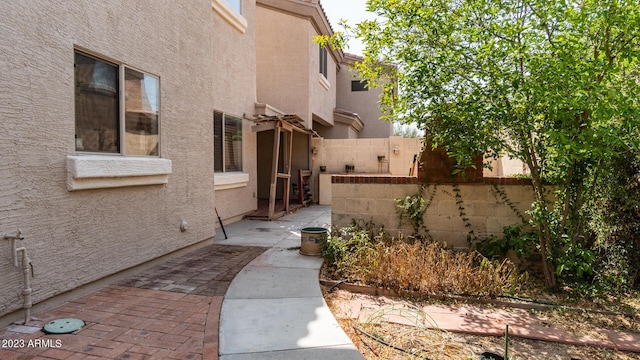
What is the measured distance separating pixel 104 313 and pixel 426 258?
402cm

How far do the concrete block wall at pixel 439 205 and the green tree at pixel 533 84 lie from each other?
0.52 meters

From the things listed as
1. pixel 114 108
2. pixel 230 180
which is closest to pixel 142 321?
pixel 114 108

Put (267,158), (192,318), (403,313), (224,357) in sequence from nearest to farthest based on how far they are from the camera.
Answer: (224,357)
(192,318)
(403,313)
(267,158)

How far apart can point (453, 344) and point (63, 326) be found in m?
3.68

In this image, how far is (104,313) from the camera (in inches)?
146

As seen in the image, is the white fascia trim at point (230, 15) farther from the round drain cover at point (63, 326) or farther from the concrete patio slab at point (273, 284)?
the round drain cover at point (63, 326)

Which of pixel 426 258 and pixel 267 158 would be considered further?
pixel 267 158

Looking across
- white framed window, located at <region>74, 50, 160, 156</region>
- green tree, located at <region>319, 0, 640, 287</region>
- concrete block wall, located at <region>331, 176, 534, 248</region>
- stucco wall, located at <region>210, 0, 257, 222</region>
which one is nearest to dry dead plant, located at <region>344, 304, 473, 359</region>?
green tree, located at <region>319, 0, 640, 287</region>

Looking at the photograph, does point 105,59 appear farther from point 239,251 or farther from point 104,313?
point 239,251

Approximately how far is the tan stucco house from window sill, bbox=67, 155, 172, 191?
2cm

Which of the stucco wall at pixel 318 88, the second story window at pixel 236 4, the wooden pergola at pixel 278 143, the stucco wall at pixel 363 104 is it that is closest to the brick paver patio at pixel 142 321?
the wooden pergola at pixel 278 143

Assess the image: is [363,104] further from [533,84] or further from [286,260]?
[533,84]

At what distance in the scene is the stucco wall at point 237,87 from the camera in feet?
28.3

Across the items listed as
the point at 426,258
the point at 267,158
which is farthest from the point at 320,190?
the point at 426,258
